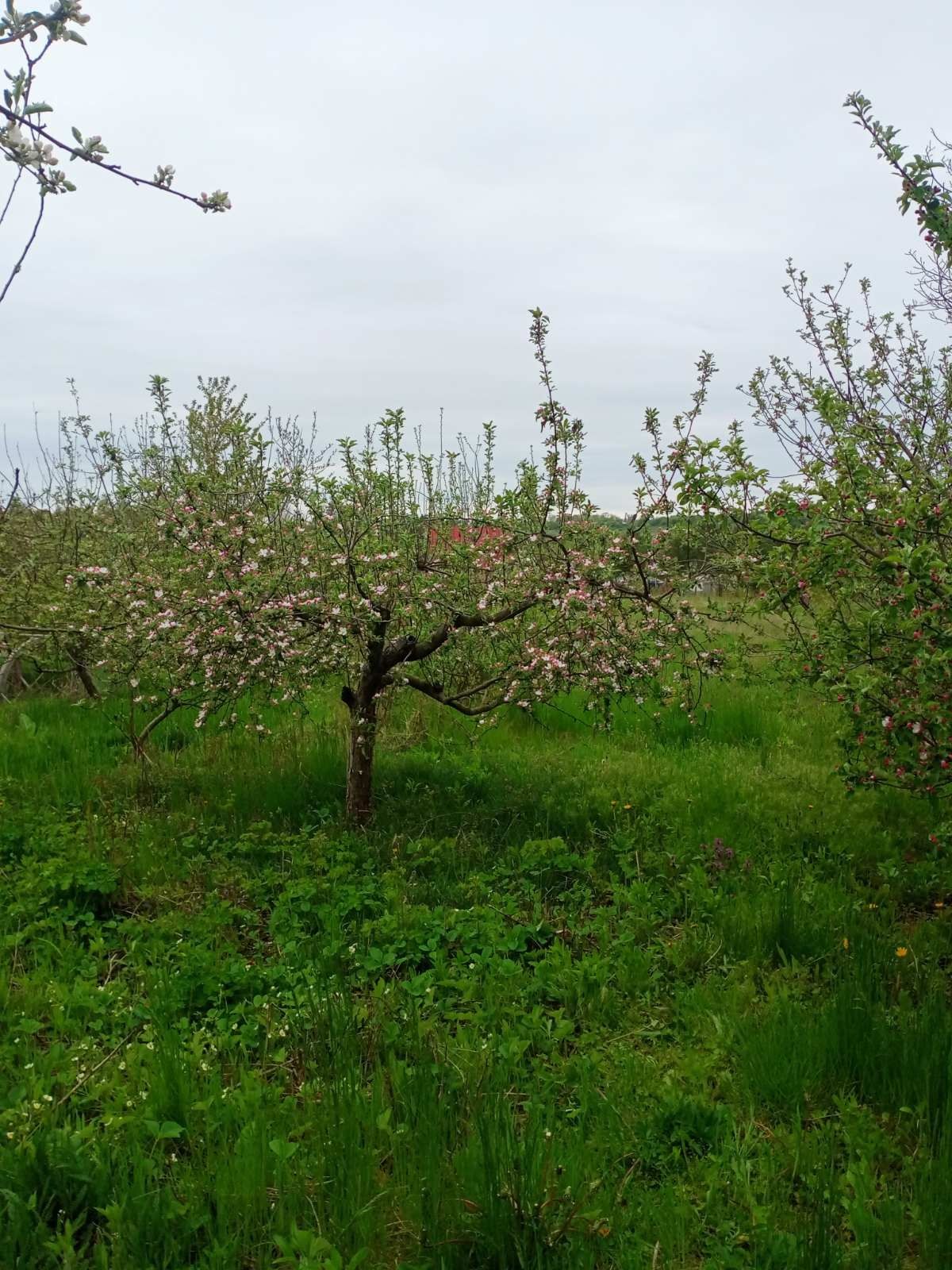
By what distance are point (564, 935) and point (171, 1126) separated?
1.99m

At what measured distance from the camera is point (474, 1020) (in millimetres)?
3158

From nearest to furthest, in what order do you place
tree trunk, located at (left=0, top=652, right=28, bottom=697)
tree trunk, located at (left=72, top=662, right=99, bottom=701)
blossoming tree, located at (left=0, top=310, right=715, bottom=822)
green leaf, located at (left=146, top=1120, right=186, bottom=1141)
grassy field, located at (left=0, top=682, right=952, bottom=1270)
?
grassy field, located at (left=0, top=682, right=952, bottom=1270)
green leaf, located at (left=146, top=1120, right=186, bottom=1141)
blossoming tree, located at (left=0, top=310, right=715, bottom=822)
tree trunk, located at (left=72, top=662, right=99, bottom=701)
tree trunk, located at (left=0, top=652, right=28, bottom=697)

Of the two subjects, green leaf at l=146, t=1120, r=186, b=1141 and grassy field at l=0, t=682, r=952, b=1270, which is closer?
grassy field at l=0, t=682, r=952, b=1270

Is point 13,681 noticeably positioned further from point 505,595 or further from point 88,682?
point 505,595

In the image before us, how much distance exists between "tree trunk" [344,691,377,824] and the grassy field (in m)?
0.19

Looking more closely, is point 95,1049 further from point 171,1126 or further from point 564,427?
point 564,427

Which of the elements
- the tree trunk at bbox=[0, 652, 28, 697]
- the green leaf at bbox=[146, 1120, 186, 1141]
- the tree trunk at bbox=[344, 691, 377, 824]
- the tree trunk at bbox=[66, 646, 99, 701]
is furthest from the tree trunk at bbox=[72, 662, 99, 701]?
the green leaf at bbox=[146, 1120, 186, 1141]

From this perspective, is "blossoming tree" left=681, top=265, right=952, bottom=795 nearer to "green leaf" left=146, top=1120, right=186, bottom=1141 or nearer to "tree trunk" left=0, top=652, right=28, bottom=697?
"green leaf" left=146, top=1120, right=186, bottom=1141

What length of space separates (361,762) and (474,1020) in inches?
88.5

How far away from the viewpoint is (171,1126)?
2.41 metres

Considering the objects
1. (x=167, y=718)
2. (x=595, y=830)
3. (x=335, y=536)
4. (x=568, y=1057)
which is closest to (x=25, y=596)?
(x=167, y=718)

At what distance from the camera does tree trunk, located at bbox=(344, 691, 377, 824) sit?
504 cm

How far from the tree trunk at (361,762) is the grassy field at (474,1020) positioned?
0.63ft

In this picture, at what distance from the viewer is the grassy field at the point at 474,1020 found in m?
2.13
